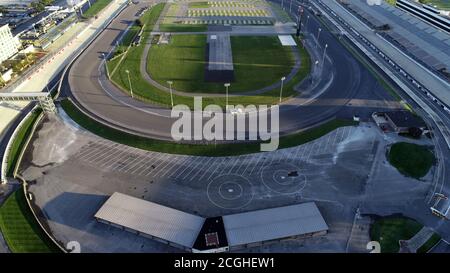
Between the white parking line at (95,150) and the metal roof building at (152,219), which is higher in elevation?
the white parking line at (95,150)

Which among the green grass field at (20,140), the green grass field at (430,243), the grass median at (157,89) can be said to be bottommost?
the green grass field at (430,243)

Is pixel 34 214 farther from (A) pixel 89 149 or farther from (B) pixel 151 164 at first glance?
(B) pixel 151 164

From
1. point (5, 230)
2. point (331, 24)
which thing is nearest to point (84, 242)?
point (5, 230)

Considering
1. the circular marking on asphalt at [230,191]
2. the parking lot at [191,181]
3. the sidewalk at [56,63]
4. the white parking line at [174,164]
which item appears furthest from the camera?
the sidewalk at [56,63]

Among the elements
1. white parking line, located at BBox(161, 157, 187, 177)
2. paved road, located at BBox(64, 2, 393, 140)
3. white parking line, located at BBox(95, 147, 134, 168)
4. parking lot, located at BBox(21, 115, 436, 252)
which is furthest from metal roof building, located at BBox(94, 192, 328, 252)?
paved road, located at BBox(64, 2, 393, 140)

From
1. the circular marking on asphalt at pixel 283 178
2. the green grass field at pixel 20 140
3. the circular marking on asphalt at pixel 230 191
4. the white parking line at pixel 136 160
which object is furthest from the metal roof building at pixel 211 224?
the green grass field at pixel 20 140

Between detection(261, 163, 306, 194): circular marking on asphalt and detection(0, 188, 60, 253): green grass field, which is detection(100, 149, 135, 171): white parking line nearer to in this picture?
detection(0, 188, 60, 253): green grass field

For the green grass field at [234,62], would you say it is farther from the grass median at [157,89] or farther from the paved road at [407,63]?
the paved road at [407,63]

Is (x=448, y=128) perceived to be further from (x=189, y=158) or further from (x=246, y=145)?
(x=189, y=158)
